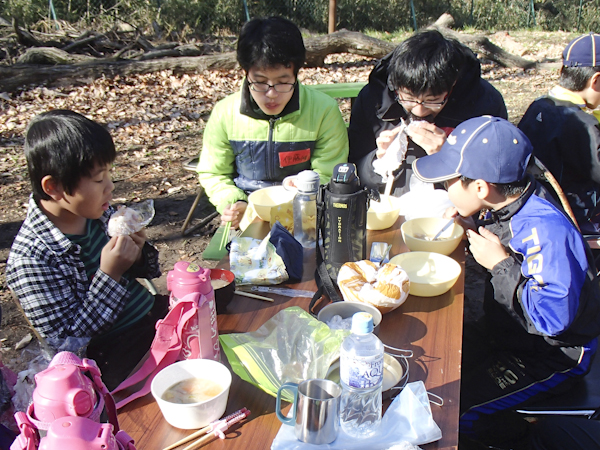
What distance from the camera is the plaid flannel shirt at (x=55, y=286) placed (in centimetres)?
187

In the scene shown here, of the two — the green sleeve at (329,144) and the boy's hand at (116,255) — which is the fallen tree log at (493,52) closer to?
the green sleeve at (329,144)

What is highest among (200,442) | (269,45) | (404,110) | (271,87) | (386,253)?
(269,45)

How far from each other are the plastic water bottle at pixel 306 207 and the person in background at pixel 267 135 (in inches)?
22.7

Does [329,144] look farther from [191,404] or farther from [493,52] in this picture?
[493,52]

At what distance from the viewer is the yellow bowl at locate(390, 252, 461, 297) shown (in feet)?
6.54

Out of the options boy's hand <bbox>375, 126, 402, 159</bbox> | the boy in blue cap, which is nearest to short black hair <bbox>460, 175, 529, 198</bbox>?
the boy in blue cap

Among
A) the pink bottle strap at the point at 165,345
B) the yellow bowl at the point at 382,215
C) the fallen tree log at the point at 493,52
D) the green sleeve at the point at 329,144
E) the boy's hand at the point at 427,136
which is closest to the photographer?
the pink bottle strap at the point at 165,345

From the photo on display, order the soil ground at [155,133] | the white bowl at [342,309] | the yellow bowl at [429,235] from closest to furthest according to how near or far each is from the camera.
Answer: the white bowl at [342,309] < the yellow bowl at [429,235] < the soil ground at [155,133]

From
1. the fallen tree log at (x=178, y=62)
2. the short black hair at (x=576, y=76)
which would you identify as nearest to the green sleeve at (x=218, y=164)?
the short black hair at (x=576, y=76)

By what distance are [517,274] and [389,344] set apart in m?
0.66

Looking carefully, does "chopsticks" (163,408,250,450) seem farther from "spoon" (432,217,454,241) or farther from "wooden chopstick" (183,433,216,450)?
"spoon" (432,217,454,241)

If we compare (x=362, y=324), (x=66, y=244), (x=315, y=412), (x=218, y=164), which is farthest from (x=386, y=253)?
(x=218, y=164)

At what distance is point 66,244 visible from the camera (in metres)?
2.00

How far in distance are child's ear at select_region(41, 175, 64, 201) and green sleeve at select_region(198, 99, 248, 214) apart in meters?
1.24
